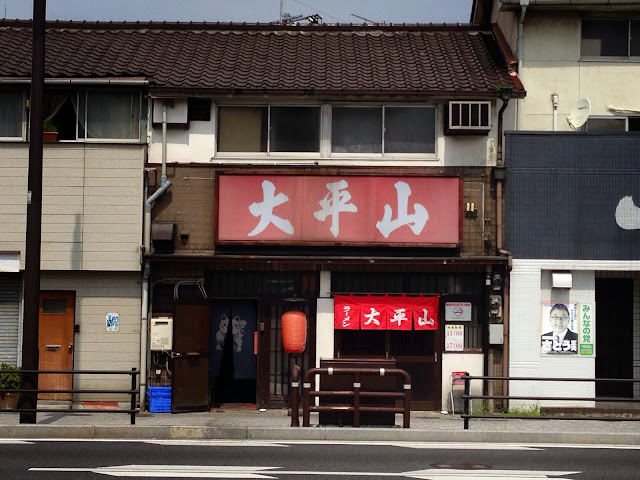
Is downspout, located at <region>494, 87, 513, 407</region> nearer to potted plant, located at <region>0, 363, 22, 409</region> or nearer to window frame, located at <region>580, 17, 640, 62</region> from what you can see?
window frame, located at <region>580, 17, 640, 62</region>

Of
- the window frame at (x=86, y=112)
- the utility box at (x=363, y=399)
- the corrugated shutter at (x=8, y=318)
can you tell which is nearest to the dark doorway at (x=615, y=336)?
the utility box at (x=363, y=399)

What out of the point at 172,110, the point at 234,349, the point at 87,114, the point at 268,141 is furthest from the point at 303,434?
the point at 87,114

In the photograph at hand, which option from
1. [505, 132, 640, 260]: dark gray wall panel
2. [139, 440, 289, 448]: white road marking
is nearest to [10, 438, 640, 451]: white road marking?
[139, 440, 289, 448]: white road marking

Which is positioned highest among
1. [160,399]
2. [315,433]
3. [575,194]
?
[575,194]

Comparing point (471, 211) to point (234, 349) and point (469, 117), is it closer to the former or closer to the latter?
point (469, 117)

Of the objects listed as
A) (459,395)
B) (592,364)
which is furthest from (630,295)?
(459,395)

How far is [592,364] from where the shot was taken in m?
20.0

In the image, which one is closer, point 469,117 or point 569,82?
point 469,117

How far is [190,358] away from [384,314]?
4082 mm

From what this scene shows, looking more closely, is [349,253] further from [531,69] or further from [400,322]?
[531,69]

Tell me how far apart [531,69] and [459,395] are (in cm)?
725

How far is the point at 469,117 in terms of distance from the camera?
20000mm

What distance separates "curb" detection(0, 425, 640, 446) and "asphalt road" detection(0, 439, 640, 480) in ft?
1.34

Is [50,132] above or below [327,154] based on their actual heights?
above
